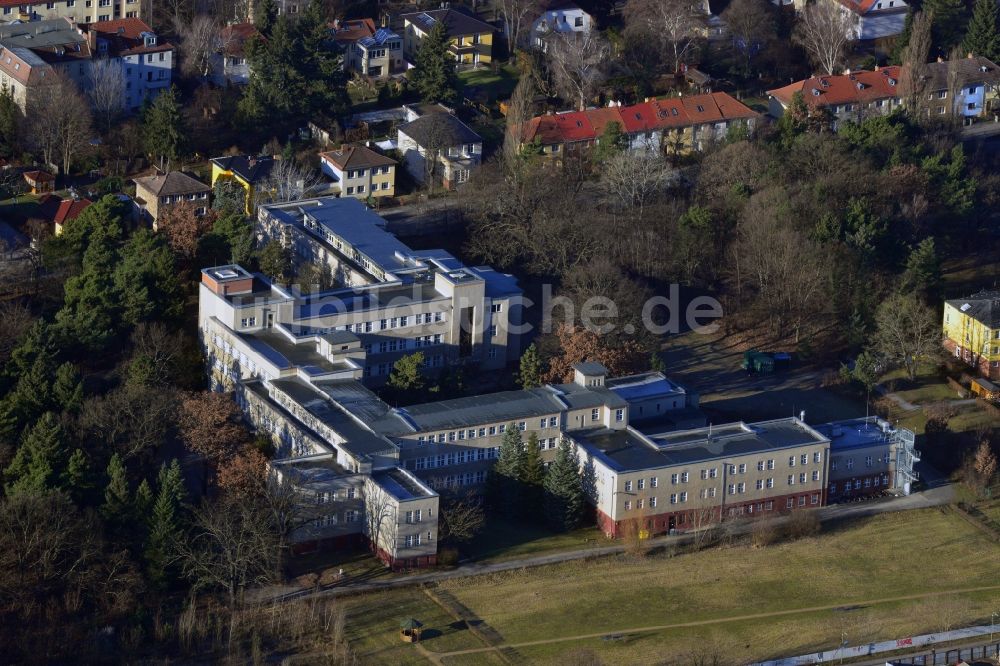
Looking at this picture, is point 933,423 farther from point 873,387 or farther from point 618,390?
point 618,390

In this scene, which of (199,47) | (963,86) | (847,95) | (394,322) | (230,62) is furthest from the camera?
(963,86)

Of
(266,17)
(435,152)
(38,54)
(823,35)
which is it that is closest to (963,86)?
(823,35)

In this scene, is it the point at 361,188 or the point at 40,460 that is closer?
the point at 40,460

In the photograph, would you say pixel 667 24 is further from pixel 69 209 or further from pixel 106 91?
pixel 69 209

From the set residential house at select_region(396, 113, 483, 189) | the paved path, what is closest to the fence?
the paved path

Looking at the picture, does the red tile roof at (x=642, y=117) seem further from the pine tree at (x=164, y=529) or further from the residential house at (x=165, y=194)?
the pine tree at (x=164, y=529)

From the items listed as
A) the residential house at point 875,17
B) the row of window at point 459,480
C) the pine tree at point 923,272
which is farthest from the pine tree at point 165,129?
the residential house at point 875,17

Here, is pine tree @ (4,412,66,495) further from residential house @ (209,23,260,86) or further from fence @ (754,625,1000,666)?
residential house @ (209,23,260,86)
